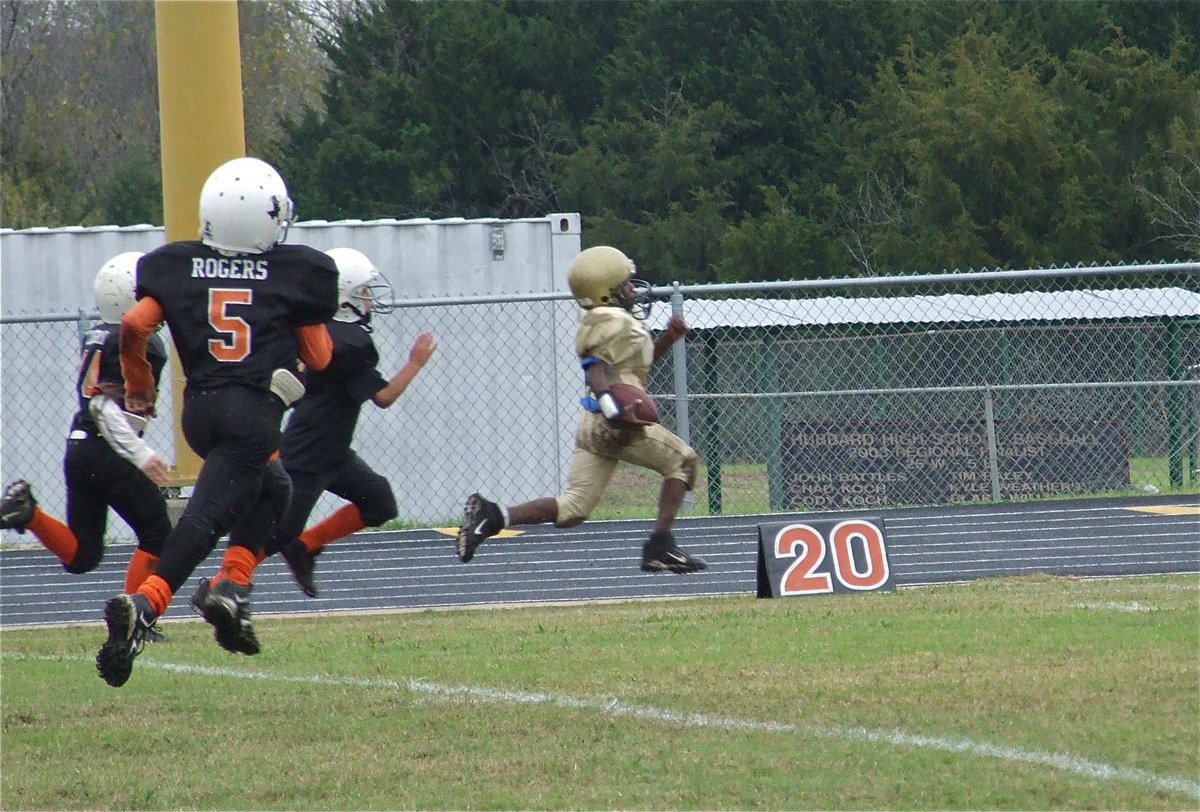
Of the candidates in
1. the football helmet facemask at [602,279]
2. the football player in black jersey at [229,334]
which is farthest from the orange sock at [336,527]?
the football player in black jersey at [229,334]

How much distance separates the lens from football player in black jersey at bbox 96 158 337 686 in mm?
5910

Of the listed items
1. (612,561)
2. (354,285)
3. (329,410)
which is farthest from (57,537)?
(612,561)

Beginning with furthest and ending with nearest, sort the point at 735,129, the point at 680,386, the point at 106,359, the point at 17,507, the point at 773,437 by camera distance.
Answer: the point at 735,129
the point at 773,437
the point at 680,386
the point at 17,507
the point at 106,359

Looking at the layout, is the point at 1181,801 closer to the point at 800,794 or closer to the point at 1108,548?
the point at 800,794

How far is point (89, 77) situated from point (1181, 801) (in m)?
40.1

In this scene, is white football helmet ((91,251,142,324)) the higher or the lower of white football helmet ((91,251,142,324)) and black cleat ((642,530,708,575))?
the higher

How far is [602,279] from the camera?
802cm

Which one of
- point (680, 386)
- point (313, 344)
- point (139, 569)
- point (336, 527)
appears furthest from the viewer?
point (680, 386)

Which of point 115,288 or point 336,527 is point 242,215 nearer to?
point 115,288

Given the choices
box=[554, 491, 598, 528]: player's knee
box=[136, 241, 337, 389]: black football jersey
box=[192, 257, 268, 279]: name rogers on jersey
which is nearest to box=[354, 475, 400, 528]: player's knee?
box=[554, 491, 598, 528]: player's knee

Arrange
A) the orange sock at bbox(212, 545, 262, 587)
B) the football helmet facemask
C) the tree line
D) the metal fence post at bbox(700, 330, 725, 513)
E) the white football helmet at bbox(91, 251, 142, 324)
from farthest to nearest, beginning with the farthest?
the tree line → the metal fence post at bbox(700, 330, 725, 513) → the football helmet facemask → the white football helmet at bbox(91, 251, 142, 324) → the orange sock at bbox(212, 545, 262, 587)

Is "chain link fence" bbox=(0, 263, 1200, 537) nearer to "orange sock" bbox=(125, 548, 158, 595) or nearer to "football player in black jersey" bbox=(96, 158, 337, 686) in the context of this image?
"orange sock" bbox=(125, 548, 158, 595)

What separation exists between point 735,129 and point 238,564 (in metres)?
33.0

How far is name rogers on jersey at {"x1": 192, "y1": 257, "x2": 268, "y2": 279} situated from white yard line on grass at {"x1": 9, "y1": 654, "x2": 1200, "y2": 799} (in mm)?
1861
